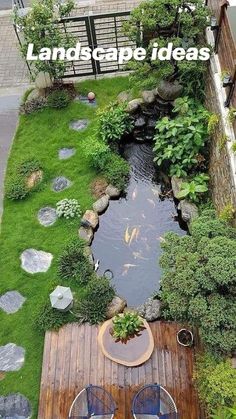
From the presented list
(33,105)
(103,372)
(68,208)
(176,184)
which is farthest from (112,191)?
(103,372)

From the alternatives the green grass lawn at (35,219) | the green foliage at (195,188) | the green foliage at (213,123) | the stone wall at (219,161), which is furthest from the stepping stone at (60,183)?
the green foliage at (213,123)

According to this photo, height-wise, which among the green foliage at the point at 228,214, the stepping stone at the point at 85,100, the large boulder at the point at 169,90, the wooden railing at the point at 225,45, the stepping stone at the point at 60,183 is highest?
the wooden railing at the point at 225,45

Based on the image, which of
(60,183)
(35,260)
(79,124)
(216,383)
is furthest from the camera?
(79,124)

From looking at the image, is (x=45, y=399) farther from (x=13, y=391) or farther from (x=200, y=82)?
(x=200, y=82)

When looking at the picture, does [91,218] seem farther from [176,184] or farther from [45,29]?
[45,29]

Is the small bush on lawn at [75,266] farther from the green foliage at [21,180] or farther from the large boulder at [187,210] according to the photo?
the large boulder at [187,210]

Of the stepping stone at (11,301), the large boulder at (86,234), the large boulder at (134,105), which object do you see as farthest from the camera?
the large boulder at (134,105)
